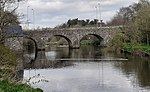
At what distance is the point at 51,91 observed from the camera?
25.5 m

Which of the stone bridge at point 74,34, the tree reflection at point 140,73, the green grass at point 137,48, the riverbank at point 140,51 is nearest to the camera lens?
the tree reflection at point 140,73

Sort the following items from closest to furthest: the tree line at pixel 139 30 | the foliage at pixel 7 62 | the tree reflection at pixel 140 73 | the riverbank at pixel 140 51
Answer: the foliage at pixel 7 62 < the tree reflection at pixel 140 73 < the riverbank at pixel 140 51 < the tree line at pixel 139 30

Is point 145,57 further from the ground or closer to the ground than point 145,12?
closer to the ground

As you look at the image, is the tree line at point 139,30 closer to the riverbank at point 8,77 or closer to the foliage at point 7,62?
the foliage at point 7,62

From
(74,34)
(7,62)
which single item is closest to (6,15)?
(7,62)

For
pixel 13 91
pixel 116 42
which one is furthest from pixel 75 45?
pixel 13 91

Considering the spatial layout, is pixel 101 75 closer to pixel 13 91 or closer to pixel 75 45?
pixel 13 91

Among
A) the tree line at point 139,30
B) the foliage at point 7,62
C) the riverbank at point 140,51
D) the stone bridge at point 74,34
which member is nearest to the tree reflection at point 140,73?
the foliage at point 7,62

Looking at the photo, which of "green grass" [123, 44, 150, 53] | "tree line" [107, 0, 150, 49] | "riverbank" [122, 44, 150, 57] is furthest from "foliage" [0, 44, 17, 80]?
"tree line" [107, 0, 150, 49]

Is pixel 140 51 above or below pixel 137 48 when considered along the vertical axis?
below

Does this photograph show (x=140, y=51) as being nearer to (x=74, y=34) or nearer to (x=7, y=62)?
(x=74, y=34)

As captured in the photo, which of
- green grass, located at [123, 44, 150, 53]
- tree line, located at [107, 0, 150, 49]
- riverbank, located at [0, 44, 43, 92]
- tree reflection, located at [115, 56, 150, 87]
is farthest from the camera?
tree line, located at [107, 0, 150, 49]

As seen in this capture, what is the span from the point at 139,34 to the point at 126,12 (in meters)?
50.6

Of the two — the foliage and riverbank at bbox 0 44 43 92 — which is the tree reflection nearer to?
the foliage
